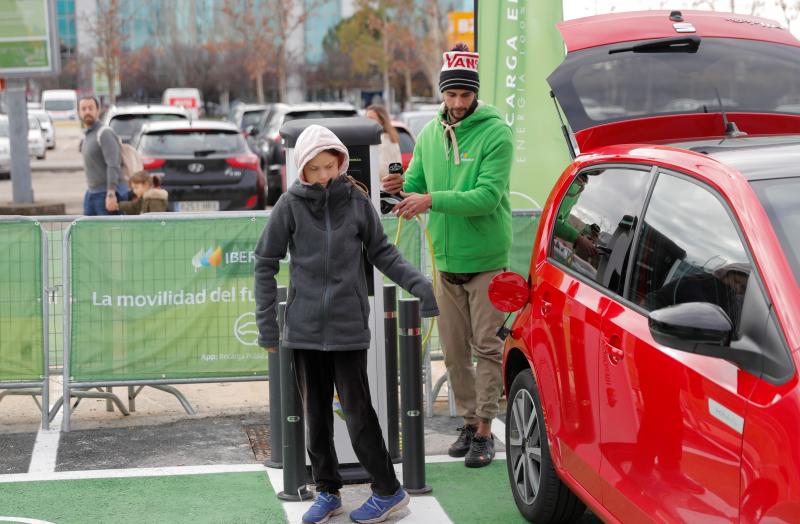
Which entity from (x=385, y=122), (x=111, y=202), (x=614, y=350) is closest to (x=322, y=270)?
(x=614, y=350)

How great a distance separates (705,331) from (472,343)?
2.97 m

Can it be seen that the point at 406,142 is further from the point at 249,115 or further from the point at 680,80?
the point at 249,115

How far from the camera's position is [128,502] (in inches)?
230

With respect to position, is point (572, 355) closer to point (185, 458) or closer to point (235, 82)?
point (185, 458)

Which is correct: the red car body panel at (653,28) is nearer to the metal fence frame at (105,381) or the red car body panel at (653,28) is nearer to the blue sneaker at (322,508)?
the metal fence frame at (105,381)

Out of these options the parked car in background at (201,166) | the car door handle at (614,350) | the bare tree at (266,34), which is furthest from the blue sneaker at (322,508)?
the bare tree at (266,34)

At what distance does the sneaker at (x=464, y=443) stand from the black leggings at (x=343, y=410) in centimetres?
113

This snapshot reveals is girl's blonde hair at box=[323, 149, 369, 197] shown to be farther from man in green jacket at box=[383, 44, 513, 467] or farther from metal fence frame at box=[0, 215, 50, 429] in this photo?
metal fence frame at box=[0, 215, 50, 429]

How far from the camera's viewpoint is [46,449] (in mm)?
6750

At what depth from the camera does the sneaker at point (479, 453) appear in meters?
6.36

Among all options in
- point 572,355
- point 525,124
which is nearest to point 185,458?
point 572,355

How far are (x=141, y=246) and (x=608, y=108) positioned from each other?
9.89ft

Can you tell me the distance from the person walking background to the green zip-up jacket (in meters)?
5.70

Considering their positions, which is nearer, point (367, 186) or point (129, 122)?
point (367, 186)
